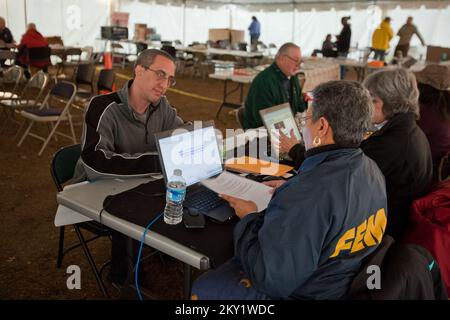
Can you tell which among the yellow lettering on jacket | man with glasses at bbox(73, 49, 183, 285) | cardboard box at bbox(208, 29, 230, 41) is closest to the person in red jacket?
cardboard box at bbox(208, 29, 230, 41)

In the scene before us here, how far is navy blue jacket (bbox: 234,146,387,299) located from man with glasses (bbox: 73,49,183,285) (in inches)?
36.4

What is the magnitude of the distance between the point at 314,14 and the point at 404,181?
15078mm

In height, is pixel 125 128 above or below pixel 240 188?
above

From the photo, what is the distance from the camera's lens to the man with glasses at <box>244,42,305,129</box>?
3.69 meters

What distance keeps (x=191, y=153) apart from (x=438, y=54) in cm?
826

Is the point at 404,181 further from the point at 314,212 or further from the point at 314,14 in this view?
the point at 314,14

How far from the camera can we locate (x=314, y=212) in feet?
4.03

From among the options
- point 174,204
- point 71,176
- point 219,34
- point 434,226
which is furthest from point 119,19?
point 434,226

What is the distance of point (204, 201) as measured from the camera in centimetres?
182

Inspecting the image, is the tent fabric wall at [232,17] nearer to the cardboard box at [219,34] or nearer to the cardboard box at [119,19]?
the cardboard box at [119,19]

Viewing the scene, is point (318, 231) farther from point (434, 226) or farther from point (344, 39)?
point (344, 39)

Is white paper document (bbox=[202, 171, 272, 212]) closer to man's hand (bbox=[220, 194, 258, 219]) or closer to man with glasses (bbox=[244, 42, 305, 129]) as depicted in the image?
man's hand (bbox=[220, 194, 258, 219])

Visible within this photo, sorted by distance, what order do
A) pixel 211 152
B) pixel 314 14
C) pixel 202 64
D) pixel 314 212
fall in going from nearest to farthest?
pixel 314 212, pixel 211 152, pixel 202 64, pixel 314 14
